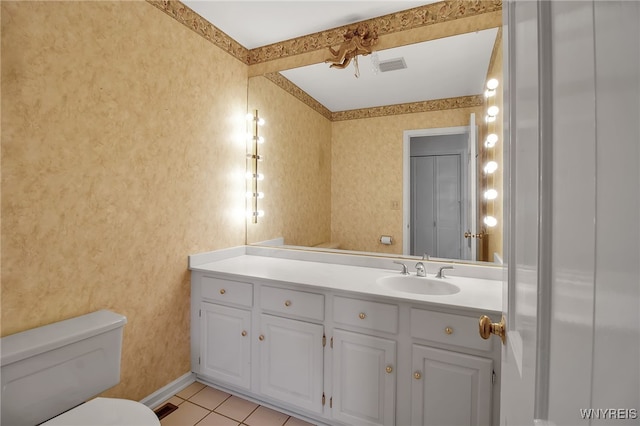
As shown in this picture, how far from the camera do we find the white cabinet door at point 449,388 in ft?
4.15

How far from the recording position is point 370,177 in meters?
2.10

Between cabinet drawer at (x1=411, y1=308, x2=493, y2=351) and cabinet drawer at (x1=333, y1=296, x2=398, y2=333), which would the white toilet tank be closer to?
cabinet drawer at (x1=333, y1=296, x2=398, y2=333)

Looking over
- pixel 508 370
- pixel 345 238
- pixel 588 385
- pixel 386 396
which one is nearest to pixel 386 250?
pixel 345 238

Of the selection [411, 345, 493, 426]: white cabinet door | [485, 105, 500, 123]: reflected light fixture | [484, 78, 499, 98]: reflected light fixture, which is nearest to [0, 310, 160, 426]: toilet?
[411, 345, 493, 426]: white cabinet door

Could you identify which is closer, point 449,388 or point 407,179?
point 449,388

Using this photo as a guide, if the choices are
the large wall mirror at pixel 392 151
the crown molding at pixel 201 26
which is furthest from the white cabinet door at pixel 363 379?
the crown molding at pixel 201 26

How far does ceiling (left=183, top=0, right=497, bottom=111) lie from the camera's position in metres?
1.84

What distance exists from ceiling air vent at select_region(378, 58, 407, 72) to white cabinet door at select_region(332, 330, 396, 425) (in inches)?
68.3

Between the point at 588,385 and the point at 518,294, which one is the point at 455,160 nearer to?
the point at 518,294

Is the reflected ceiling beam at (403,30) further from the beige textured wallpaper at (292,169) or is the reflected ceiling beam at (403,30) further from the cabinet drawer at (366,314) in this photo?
the cabinet drawer at (366,314)

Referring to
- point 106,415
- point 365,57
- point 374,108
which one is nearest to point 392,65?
point 365,57

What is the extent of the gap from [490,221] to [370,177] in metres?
0.80

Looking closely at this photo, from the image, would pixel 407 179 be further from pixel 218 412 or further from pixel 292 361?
pixel 218 412

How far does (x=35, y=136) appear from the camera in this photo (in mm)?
1263
